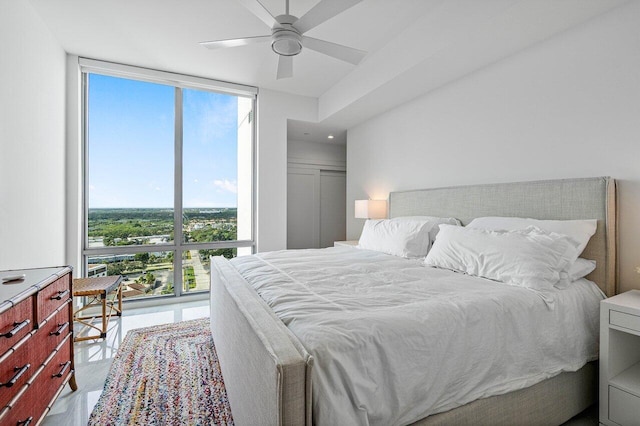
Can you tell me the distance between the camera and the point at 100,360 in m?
2.31

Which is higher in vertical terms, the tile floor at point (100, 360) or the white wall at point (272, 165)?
the white wall at point (272, 165)

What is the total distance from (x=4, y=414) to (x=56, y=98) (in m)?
2.97

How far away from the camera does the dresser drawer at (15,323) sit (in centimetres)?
116

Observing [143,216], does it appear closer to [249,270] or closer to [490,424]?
→ [249,270]

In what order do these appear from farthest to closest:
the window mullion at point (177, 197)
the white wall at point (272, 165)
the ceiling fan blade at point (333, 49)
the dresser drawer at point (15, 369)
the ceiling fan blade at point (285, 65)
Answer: the white wall at point (272, 165) → the window mullion at point (177, 197) → the ceiling fan blade at point (285, 65) → the ceiling fan blade at point (333, 49) → the dresser drawer at point (15, 369)

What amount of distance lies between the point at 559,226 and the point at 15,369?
2959 millimetres

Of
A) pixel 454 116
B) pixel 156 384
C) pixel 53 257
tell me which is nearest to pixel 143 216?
pixel 53 257

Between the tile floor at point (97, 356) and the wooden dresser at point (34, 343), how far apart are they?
136 mm

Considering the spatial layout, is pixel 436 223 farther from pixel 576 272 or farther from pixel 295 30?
pixel 295 30

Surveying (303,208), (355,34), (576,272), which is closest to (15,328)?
(576,272)

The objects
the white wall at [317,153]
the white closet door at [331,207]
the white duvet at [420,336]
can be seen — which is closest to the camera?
the white duvet at [420,336]

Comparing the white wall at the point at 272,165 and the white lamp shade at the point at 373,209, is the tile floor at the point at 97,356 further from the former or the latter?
the white lamp shade at the point at 373,209

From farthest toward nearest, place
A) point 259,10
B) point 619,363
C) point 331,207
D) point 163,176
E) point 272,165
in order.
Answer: point 331,207 < point 272,165 < point 163,176 < point 259,10 < point 619,363

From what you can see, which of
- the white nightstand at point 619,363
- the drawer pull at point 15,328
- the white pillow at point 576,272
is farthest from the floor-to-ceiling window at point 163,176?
the white nightstand at point 619,363
